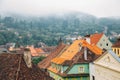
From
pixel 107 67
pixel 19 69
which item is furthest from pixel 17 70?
pixel 107 67

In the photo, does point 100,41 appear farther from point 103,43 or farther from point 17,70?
point 17,70

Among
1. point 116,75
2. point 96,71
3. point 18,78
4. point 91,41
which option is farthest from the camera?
point 91,41

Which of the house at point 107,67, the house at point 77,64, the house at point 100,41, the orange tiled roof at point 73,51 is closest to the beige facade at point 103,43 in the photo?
the house at point 100,41

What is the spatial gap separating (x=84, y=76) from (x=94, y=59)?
11.9 ft

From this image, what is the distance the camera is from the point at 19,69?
34375 mm

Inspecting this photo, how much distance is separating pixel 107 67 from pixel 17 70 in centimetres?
1861

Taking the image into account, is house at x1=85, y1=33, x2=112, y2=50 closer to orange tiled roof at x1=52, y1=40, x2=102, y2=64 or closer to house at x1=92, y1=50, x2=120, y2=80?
orange tiled roof at x1=52, y1=40, x2=102, y2=64

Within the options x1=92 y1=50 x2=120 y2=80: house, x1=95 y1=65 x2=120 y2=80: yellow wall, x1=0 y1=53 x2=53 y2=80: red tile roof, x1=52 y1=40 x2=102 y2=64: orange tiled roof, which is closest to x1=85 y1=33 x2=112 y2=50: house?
x1=52 y1=40 x2=102 y2=64: orange tiled roof

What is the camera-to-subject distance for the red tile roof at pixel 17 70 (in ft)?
111

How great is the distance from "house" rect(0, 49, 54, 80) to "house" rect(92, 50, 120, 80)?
1347cm

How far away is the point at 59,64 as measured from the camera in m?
57.1

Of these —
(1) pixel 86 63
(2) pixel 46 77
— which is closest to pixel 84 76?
(1) pixel 86 63

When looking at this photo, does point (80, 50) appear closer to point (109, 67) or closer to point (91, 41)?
point (109, 67)

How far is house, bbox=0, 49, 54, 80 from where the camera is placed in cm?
3391
